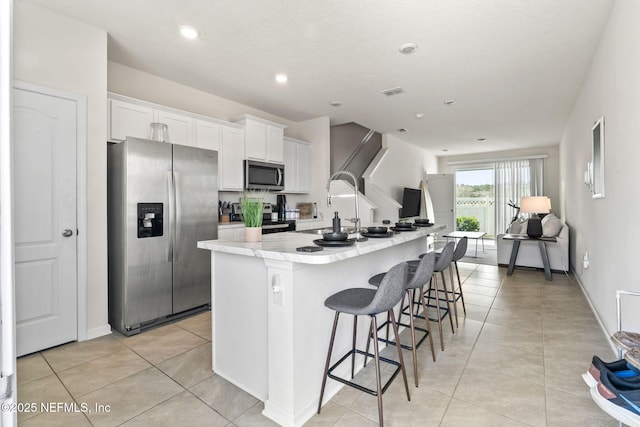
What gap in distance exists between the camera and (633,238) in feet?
6.73

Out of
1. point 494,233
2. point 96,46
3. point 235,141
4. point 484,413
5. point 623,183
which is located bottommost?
point 484,413

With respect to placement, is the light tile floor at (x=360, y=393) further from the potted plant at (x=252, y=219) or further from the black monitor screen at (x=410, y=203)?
the black monitor screen at (x=410, y=203)

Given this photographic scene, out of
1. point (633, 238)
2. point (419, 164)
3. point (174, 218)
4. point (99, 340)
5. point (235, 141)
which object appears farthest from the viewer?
point (419, 164)

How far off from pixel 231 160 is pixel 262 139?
2.10ft

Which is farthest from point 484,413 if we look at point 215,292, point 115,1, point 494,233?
point 494,233

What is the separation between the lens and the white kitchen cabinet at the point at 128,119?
3203 mm

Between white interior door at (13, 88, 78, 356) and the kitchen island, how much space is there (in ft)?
4.92

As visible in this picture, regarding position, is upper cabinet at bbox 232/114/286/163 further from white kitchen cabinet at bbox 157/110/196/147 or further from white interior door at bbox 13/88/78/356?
white interior door at bbox 13/88/78/356

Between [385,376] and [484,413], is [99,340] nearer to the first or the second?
[385,376]

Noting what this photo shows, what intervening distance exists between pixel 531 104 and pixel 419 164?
393cm

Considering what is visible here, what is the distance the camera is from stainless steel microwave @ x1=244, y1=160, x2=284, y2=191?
14.9 ft

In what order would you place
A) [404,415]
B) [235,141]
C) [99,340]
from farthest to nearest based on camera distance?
[235,141], [99,340], [404,415]

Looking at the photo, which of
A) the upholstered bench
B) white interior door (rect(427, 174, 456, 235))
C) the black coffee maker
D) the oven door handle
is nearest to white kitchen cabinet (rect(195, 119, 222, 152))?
the oven door handle

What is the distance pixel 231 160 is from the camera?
14.3 ft
